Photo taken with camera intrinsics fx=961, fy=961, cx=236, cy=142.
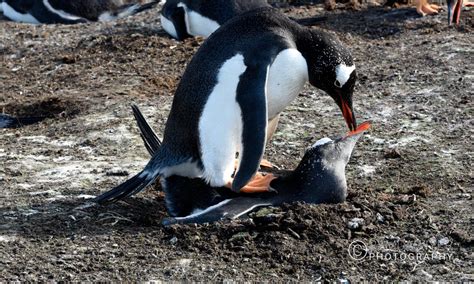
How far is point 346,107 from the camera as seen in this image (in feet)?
18.2

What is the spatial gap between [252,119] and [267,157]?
124 cm

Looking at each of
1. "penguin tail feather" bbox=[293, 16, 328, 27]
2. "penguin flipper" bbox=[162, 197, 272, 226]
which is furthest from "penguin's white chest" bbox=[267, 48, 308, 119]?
"penguin tail feather" bbox=[293, 16, 328, 27]

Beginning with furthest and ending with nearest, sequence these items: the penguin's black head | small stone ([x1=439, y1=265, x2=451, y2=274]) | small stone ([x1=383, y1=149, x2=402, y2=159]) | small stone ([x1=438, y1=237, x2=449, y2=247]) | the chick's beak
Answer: small stone ([x1=383, y1=149, x2=402, y2=159])
the chick's beak
the penguin's black head
small stone ([x1=438, y1=237, x2=449, y2=247])
small stone ([x1=439, y1=265, x2=451, y2=274])

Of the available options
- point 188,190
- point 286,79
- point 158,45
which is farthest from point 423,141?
point 158,45

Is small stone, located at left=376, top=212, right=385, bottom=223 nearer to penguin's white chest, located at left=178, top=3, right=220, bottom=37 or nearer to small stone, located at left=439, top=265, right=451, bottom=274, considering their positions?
small stone, located at left=439, top=265, right=451, bottom=274

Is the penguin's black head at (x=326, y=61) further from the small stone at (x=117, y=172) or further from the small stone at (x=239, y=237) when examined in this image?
the small stone at (x=117, y=172)

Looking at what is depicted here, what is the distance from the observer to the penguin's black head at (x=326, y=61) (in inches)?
208

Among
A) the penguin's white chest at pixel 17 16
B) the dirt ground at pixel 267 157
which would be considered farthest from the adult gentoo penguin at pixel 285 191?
the penguin's white chest at pixel 17 16

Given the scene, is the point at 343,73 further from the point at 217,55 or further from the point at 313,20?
the point at 313,20

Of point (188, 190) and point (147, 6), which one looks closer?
point (188, 190)

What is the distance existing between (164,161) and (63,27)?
232 inches

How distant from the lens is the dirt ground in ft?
14.6

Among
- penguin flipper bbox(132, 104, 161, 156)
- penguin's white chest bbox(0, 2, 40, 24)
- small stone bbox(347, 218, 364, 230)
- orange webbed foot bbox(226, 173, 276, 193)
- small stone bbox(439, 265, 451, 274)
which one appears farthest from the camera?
penguin's white chest bbox(0, 2, 40, 24)

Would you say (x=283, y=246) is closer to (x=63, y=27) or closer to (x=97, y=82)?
(x=97, y=82)
